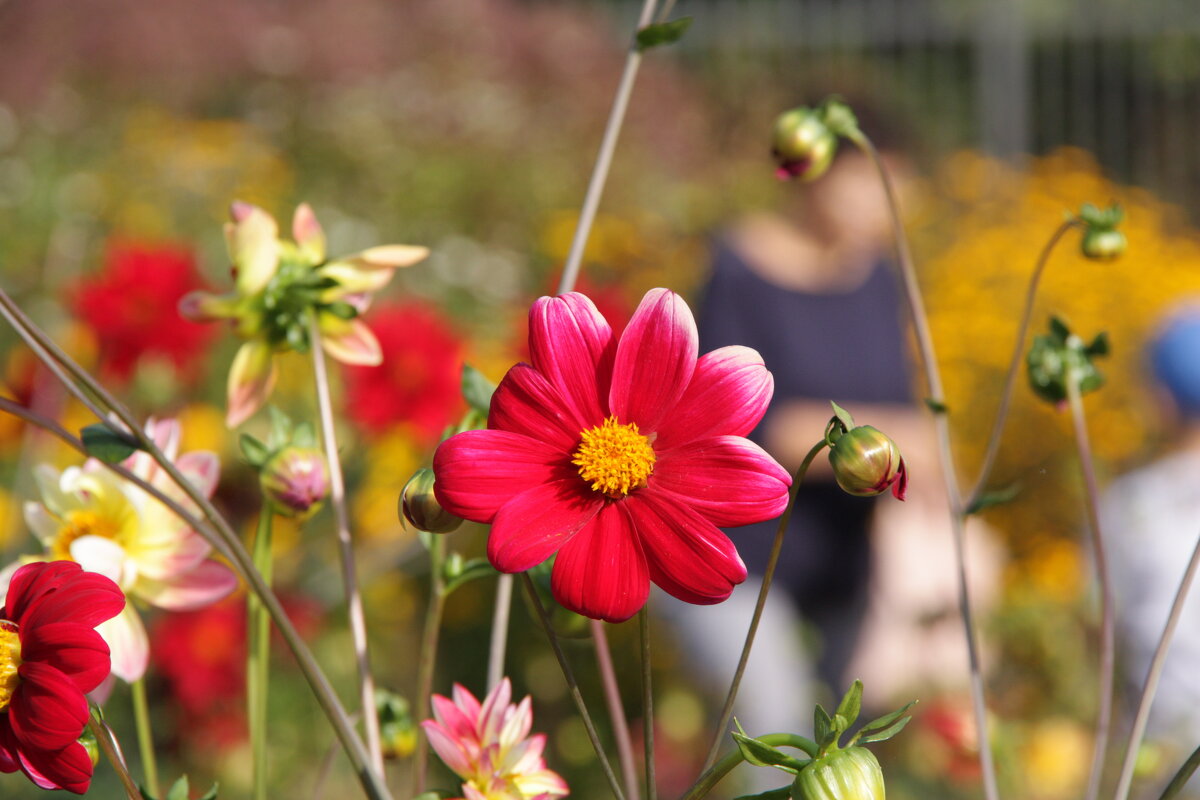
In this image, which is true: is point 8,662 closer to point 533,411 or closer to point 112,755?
point 112,755

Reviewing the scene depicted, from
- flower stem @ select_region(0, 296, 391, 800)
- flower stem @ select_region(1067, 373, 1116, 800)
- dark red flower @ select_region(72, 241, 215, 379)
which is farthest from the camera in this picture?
dark red flower @ select_region(72, 241, 215, 379)

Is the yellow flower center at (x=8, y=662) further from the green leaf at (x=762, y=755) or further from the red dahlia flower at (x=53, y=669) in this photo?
the green leaf at (x=762, y=755)

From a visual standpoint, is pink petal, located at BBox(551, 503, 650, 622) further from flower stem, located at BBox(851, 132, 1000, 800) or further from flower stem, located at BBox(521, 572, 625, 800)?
flower stem, located at BBox(851, 132, 1000, 800)

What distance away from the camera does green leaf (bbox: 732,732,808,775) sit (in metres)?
0.26

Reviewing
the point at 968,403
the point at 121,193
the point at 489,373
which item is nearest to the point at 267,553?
the point at 489,373

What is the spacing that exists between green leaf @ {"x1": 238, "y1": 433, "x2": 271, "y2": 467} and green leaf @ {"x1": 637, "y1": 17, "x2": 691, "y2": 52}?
7.2 inches

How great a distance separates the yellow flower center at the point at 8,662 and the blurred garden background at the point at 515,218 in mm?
106

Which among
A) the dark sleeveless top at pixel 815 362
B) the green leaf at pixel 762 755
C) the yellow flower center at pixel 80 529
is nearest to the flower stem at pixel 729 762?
the green leaf at pixel 762 755

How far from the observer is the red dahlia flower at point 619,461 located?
0.27 m

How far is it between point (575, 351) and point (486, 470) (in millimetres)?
38

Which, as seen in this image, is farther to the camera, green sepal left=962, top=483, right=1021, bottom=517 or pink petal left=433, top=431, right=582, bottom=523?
green sepal left=962, top=483, right=1021, bottom=517

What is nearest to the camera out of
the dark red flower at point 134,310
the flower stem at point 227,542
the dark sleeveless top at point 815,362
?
the flower stem at point 227,542

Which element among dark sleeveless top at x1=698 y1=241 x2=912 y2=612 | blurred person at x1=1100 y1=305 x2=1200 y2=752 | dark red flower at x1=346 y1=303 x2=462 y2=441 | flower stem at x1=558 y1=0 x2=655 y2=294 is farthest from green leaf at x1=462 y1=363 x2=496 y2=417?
dark sleeveless top at x1=698 y1=241 x2=912 y2=612

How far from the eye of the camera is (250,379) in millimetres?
390
